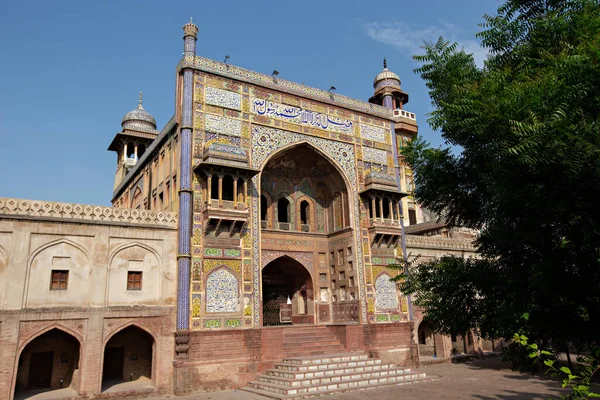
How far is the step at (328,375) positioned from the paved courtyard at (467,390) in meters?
0.84

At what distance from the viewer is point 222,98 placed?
17.4 meters

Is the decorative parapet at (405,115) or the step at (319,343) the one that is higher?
the decorative parapet at (405,115)

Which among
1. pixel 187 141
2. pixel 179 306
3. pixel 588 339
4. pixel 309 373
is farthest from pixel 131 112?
pixel 588 339

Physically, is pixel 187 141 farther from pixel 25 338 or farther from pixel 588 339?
pixel 588 339

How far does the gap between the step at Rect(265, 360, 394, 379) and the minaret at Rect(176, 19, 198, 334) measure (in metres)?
3.07

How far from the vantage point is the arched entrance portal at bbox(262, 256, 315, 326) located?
20.1 meters

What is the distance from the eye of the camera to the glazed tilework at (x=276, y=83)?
1719cm

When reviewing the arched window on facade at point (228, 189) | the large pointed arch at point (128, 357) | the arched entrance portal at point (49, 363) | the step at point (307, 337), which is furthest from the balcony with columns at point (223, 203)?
the arched entrance portal at point (49, 363)

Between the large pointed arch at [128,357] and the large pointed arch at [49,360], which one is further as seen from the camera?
the large pointed arch at [128,357]

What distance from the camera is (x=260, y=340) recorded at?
15883 mm

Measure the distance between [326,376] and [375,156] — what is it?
31.7 ft

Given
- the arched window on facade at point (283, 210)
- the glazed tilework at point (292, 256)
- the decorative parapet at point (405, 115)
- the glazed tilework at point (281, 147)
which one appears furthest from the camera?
the decorative parapet at point (405, 115)

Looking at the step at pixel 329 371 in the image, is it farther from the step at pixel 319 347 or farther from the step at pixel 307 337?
the step at pixel 307 337

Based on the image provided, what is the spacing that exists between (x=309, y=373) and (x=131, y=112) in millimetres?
23863
